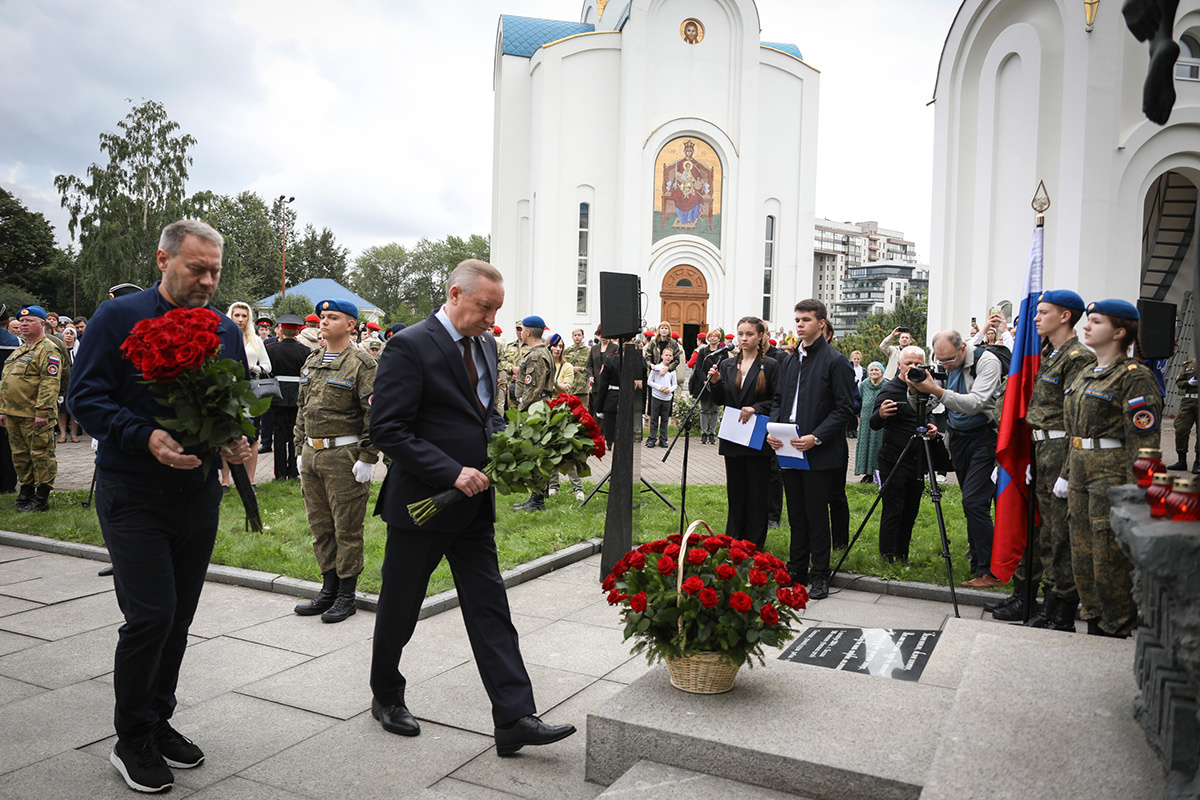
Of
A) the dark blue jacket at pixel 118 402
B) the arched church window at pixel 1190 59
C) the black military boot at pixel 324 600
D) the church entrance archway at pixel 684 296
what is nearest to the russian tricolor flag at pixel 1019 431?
the black military boot at pixel 324 600

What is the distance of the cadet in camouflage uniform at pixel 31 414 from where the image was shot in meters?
9.45

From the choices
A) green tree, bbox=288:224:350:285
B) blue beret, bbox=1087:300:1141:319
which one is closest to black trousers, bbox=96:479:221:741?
blue beret, bbox=1087:300:1141:319

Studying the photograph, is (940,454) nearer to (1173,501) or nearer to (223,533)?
(1173,501)

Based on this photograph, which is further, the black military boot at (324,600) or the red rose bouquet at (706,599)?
the black military boot at (324,600)

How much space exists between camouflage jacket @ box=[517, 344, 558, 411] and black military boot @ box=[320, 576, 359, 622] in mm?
4621

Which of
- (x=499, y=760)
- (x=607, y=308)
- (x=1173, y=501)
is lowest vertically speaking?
(x=499, y=760)

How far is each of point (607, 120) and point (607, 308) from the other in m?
27.9

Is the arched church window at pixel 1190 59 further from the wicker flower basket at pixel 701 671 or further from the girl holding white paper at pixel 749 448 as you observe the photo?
the wicker flower basket at pixel 701 671

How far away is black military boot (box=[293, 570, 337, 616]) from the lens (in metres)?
6.10

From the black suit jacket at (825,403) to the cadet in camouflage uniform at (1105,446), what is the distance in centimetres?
175

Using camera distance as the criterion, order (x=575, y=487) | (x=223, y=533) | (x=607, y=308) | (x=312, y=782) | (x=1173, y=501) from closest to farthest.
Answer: (x=1173, y=501)
(x=312, y=782)
(x=607, y=308)
(x=223, y=533)
(x=575, y=487)

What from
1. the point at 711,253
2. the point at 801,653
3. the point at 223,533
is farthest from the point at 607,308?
the point at 711,253

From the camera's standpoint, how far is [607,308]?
6953 mm

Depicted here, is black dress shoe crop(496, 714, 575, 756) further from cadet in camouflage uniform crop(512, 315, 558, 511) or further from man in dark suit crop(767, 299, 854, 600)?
cadet in camouflage uniform crop(512, 315, 558, 511)
